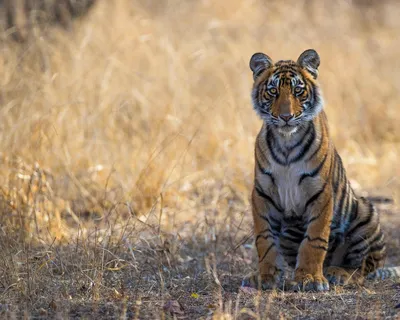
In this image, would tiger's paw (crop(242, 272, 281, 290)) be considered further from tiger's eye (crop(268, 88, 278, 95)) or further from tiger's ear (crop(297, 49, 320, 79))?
tiger's ear (crop(297, 49, 320, 79))

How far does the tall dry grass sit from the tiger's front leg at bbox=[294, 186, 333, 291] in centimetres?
Result: 102

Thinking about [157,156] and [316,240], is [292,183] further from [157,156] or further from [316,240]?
[157,156]

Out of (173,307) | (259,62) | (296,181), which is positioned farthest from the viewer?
(259,62)

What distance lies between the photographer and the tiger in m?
4.50

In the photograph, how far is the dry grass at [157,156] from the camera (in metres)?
4.21

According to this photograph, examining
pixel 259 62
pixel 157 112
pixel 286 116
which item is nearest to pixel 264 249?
pixel 286 116

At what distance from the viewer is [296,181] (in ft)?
14.8

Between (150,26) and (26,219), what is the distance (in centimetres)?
413

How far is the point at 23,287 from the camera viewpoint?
4094 millimetres

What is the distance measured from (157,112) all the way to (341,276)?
10.8ft

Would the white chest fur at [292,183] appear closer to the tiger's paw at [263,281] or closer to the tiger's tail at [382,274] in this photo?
the tiger's paw at [263,281]

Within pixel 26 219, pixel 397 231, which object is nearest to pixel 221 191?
pixel 397 231

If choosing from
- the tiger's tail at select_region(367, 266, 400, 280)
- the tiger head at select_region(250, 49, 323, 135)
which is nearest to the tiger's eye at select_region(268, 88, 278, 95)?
the tiger head at select_region(250, 49, 323, 135)

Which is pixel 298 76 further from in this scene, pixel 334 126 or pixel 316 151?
pixel 334 126
